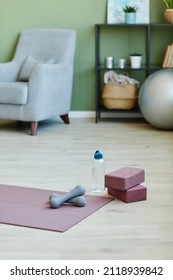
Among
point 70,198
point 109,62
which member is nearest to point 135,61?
point 109,62

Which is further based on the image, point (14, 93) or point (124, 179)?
point (14, 93)

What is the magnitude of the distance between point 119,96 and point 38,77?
1.03 m

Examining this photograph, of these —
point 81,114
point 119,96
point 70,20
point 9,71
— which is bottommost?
point 81,114

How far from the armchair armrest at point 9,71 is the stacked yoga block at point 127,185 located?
2830 mm

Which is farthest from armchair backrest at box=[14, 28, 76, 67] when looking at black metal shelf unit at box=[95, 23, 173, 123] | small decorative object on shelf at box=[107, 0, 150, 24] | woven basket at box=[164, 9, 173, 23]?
woven basket at box=[164, 9, 173, 23]

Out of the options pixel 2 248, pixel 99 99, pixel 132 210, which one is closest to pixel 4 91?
pixel 99 99

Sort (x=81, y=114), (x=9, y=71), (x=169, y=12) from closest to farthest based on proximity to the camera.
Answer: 1. (x=169, y=12)
2. (x=9, y=71)
3. (x=81, y=114)

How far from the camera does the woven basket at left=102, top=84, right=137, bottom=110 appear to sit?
6416 millimetres

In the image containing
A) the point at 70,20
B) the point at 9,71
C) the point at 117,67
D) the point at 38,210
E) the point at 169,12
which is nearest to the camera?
the point at 38,210

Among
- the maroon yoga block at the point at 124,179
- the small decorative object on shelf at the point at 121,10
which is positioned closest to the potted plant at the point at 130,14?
the small decorative object on shelf at the point at 121,10

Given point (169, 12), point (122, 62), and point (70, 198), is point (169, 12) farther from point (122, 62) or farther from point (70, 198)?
point (70, 198)

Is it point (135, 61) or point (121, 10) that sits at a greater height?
point (121, 10)

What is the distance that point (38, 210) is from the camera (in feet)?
11.7

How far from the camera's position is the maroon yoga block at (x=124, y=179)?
3.66 meters
